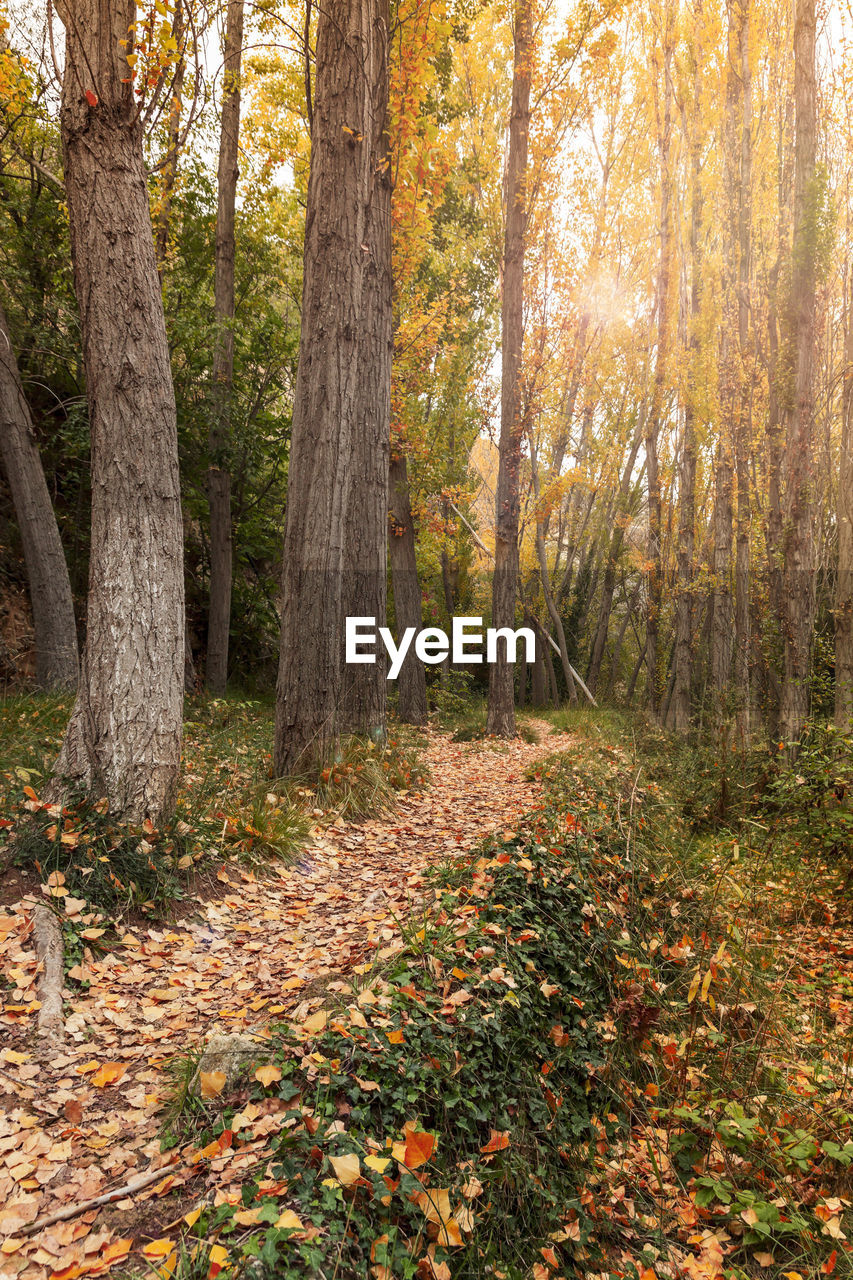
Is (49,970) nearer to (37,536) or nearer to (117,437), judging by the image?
(117,437)

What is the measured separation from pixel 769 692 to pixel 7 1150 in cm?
910

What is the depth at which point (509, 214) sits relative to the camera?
35.0 ft

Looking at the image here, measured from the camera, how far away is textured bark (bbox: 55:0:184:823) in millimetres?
3885

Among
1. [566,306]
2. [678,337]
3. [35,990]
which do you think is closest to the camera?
[35,990]

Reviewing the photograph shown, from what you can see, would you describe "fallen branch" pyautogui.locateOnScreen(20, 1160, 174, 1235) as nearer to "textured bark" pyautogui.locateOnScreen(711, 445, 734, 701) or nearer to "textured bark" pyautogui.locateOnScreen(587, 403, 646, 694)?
"textured bark" pyautogui.locateOnScreen(711, 445, 734, 701)

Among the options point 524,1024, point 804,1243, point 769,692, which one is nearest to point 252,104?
point 769,692

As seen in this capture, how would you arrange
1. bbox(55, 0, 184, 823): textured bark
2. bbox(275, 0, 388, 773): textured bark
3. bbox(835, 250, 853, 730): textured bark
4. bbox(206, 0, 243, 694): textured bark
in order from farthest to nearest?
bbox(206, 0, 243, 694): textured bark
bbox(835, 250, 853, 730): textured bark
bbox(275, 0, 388, 773): textured bark
bbox(55, 0, 184, 823): textured bark

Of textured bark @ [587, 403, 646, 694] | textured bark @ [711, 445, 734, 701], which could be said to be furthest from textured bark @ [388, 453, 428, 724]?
textured bark @ [587, 403, 646, 694]

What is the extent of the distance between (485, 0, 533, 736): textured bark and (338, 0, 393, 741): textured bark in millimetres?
3702

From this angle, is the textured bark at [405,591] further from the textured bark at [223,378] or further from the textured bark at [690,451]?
the textured bark at [690,451]

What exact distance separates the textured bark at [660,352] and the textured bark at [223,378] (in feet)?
27.5

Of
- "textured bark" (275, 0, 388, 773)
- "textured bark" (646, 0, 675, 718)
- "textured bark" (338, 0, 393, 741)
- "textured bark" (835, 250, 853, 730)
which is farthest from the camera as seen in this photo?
"textured bark" (646, 0, 675, 718)

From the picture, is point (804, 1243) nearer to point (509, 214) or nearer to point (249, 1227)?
point (249, 1227)

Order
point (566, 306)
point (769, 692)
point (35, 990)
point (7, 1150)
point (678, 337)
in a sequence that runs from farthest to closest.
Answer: point (566, 306)
point (678, 337)
point (769, 692)
point (35, 990)
point (7, 1150)
